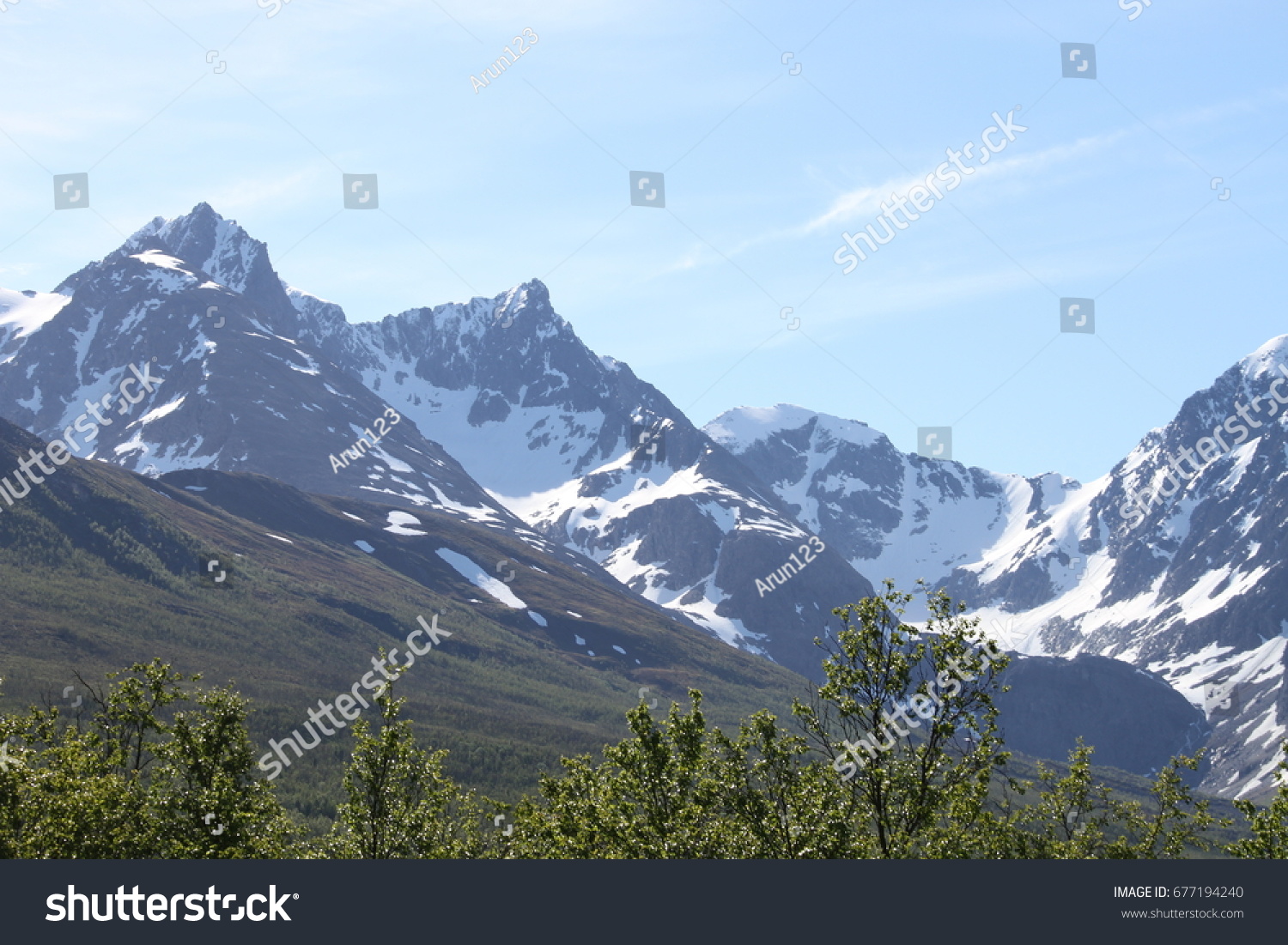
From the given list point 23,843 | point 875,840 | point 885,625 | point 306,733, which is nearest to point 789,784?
point 875,840

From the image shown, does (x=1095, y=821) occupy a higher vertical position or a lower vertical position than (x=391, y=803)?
lower

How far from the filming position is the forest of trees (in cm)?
4066

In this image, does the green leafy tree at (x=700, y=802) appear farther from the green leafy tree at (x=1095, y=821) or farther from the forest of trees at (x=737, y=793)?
the green leafy tree at (x=1095, y=821)

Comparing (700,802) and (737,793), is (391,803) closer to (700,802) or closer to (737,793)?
(700,802)

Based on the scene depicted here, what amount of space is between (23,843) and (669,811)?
24099 millimetres

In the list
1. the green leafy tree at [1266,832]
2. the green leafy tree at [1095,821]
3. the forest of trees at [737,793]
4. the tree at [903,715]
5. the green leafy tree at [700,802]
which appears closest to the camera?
the green leafy tree at [700,802]

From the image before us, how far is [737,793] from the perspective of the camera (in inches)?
1623

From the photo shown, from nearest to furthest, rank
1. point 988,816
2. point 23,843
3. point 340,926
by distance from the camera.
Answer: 1. point 340,926
2. point 23,843
3. point 988,816

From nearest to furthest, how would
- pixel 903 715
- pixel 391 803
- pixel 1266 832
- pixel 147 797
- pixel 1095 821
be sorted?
pixel 1266 832
pixel 903 715
pixel 147 797
pixel 1095 821
pixel 391 803

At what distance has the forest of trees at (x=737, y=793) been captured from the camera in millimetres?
40656

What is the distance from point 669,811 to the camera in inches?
1796

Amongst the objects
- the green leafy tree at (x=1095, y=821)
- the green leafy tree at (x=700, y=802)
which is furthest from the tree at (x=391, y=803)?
the green leafy tree at (x=1095, y=821)

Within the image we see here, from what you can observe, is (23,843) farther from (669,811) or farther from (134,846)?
(669,811)

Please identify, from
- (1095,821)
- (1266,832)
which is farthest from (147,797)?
(1266,832)
